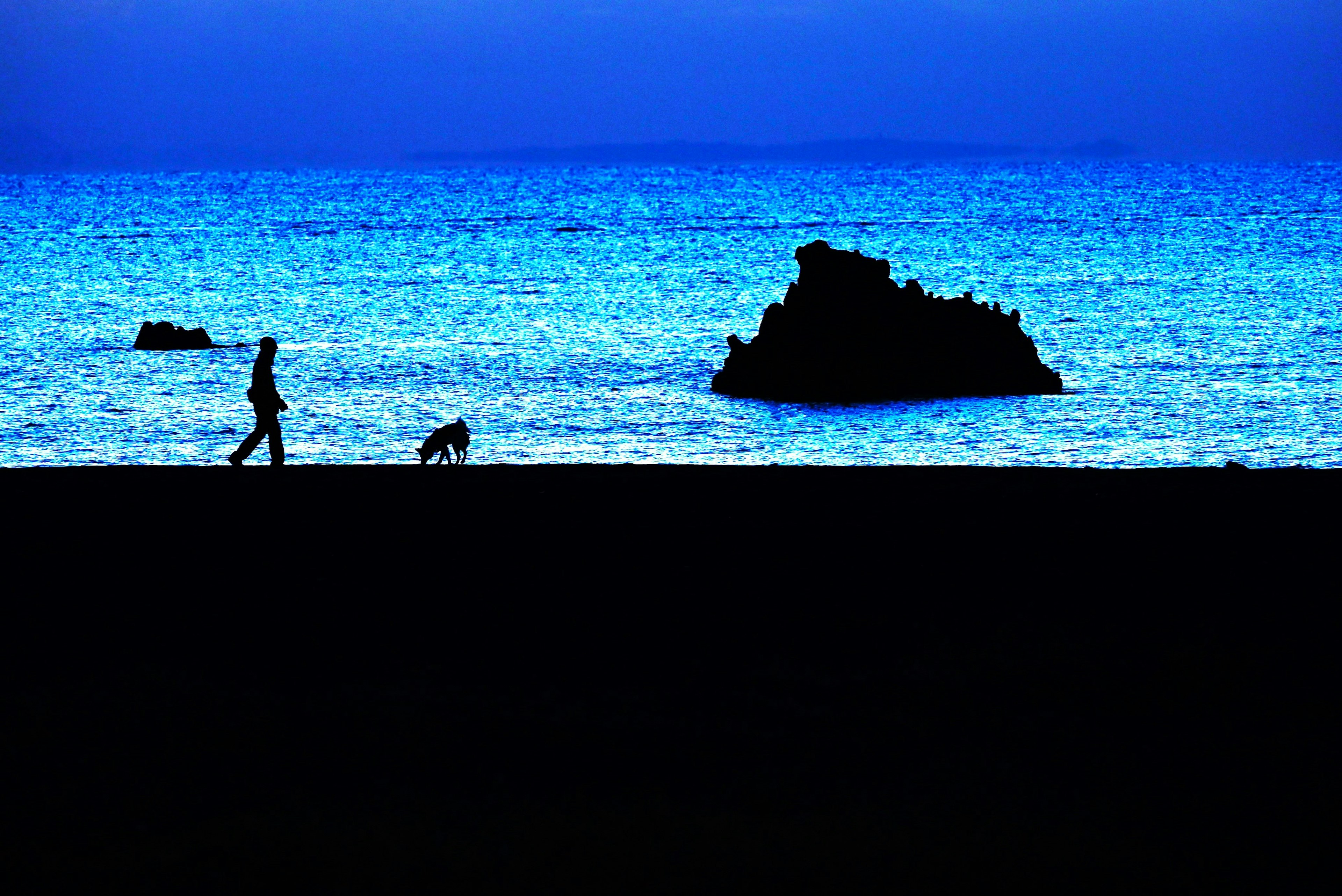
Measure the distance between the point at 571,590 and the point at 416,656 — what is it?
1.84 meters

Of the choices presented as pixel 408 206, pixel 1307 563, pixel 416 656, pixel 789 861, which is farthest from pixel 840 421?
pixel 408 206

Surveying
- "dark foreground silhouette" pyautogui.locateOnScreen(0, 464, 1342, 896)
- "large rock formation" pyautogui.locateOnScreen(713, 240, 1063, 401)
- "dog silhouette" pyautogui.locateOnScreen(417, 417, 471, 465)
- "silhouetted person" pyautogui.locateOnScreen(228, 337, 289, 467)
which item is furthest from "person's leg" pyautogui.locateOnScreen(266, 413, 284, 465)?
"large rock formation" pyautogui.locateOnScreen(713, 240, 1063, 401)

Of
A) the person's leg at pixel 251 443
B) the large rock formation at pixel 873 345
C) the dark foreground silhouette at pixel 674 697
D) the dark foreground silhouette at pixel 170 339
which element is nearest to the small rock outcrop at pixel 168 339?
the dark foreground silhouette at pixel 170 339

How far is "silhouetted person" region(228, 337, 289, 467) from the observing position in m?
16.8

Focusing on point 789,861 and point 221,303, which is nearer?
point 789,861

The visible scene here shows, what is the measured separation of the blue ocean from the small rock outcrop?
673mm

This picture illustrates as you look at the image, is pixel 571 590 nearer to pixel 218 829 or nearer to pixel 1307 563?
pixel 218 829

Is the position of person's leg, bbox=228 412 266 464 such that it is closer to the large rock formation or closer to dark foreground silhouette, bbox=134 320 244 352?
the large rock formation

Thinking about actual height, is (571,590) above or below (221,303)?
above

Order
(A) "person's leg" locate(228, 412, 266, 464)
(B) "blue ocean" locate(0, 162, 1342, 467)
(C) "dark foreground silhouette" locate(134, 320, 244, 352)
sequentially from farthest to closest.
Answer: (C) "dark foreground silhouette" locate(134, 320, 244, 352), (B) "blue ocean" locate(0, 162, 1342, 467), (A) "person's leg" locate(228, 412, 266, 464)

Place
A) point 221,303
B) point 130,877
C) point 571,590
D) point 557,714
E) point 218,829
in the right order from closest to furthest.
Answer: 1. point 130,877
2. point 218,829
3. point 557,714
4. point 571,590
5. point 221,303

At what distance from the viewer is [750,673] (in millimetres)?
8297

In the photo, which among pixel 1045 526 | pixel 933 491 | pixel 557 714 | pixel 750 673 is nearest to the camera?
pixel 557 714

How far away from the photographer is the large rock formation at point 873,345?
120 feet
